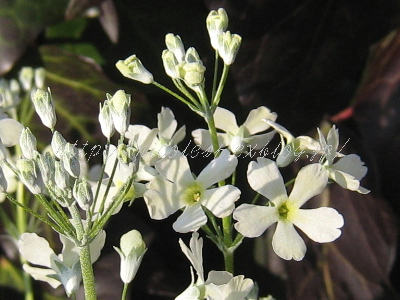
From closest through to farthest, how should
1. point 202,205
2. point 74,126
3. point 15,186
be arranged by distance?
point 202,205 → point 15,186 → point 74,126

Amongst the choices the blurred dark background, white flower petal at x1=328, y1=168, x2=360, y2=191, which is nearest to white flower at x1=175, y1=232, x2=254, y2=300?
white flower petal at x1=328, y1=168, x2=360, y2=191

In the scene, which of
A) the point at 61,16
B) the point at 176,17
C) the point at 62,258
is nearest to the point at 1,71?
the point at 61,16

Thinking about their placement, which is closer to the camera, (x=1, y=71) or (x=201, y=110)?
(x=201, y=110)

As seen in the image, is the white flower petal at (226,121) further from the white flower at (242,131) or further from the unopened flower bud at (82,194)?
the unopened flower bud at (82,194)

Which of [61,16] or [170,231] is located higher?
[61,16]

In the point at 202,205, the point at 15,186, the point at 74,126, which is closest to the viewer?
the point at 202,205

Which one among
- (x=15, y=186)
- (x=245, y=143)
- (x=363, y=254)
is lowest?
(x=363, y=254)

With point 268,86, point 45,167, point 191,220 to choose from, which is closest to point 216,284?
point 191,220

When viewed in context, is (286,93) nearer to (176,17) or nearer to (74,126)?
(176,17)
